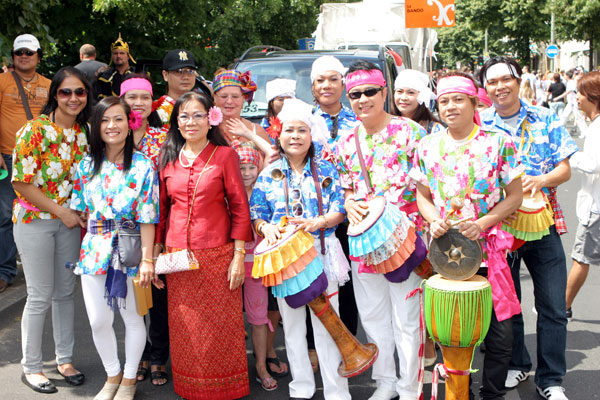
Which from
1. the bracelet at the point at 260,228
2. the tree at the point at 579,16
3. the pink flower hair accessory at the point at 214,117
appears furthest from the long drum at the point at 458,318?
the tree at the point at 579,16

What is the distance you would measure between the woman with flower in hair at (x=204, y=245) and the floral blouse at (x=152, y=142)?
0.21 m

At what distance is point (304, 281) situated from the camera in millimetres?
3889

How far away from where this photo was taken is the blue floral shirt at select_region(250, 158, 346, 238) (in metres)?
4.07

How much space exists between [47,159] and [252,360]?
7.00 feet

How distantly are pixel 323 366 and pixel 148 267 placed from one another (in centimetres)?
127

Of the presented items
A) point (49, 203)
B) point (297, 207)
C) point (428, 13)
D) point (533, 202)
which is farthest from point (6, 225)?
point (428, 13)

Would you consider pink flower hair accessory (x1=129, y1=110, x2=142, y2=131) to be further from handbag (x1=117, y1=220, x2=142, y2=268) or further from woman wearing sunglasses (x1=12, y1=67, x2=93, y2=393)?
handbag (x1=117, y1=220, x2=142, y2=268)

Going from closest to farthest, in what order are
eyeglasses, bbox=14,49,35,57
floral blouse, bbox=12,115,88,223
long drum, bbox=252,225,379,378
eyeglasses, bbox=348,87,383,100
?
long drum, bbox=252,225,379,378 → eyeglasses, bbox=348,87,383,100 → floral blouse, bbox=12,115,88,223 → eyeglasses, bbox=14,49,35,57

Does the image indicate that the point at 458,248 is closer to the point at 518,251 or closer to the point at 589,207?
the point at 518,251

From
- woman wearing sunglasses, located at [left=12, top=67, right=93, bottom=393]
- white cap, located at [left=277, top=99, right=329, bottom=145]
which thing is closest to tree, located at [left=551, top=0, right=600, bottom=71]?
white cap, located at [left=277, top=99, right=329, bottom=145]

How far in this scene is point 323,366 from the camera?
4145mm

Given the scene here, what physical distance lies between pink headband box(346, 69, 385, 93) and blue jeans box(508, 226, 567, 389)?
4.56ft

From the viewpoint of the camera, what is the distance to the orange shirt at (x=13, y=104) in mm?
6555

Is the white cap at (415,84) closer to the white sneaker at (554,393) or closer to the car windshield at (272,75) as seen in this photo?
the car windshield at (272,75)
